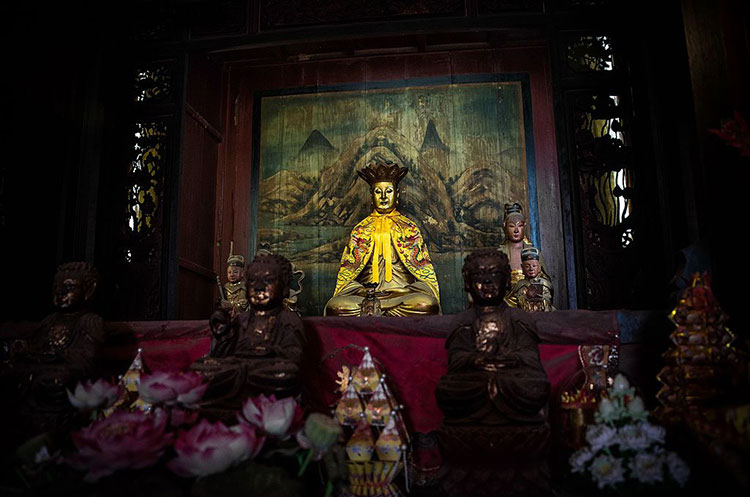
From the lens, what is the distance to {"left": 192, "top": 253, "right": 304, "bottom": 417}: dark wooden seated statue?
2867 millimetres

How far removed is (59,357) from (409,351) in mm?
1808

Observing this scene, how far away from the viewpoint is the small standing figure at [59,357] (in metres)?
3.06

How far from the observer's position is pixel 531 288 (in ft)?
16.4

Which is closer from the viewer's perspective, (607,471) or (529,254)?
(607,471)

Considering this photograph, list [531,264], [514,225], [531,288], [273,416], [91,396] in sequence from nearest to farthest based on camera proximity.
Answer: [273,416], [91,396], [531,288], [531,264], [514,225]

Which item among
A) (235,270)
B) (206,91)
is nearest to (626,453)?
(235,270)

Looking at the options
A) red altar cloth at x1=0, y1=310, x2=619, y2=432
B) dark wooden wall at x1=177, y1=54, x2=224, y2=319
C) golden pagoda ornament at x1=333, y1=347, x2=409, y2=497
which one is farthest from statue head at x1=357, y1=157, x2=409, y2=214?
golden pagoda ornament at x1=333, y1=347, x2=409, y2=497

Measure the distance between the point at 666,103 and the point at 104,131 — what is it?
4883mm

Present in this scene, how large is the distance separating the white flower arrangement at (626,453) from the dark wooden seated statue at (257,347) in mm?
1320

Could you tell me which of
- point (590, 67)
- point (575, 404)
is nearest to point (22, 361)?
point (575, 404)

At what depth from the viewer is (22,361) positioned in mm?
3289

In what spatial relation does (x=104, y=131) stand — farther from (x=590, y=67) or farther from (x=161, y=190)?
(x=590, y=67)

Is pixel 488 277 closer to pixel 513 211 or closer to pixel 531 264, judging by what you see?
pixel 531 264

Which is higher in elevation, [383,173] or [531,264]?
[383,173]
